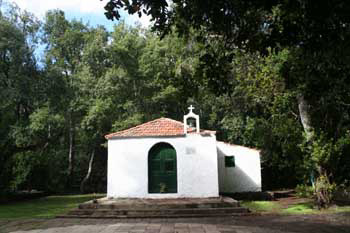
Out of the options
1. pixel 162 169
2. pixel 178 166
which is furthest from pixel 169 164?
pixel 178 166

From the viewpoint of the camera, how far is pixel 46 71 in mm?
24266

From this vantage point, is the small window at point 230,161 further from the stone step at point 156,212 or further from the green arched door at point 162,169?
the stone step at point 156,212

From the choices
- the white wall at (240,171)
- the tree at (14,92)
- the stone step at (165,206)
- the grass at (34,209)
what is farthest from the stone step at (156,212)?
the tree at (14,92)

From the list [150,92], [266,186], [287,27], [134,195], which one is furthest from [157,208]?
[150,92]

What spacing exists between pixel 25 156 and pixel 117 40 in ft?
45.3

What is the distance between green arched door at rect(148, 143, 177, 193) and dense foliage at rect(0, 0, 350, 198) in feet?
12.1

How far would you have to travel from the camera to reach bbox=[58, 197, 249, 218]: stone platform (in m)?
12.1

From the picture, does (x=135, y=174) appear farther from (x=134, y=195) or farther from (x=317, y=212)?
(x=317, y=212)

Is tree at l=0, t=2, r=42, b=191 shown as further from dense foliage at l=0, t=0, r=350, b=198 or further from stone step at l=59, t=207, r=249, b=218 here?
stone step at l=59, t=207, r=249, b=218

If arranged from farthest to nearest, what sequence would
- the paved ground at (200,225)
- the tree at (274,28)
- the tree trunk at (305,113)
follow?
the tree trunk at (305,113) < the paved ground at (200,225) < the tree at (274,28)

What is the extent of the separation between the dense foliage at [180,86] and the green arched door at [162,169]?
12.1 ft

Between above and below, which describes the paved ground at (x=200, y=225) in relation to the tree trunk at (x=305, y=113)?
below

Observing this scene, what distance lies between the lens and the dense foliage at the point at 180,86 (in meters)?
5.42

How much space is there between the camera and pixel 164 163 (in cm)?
1570
